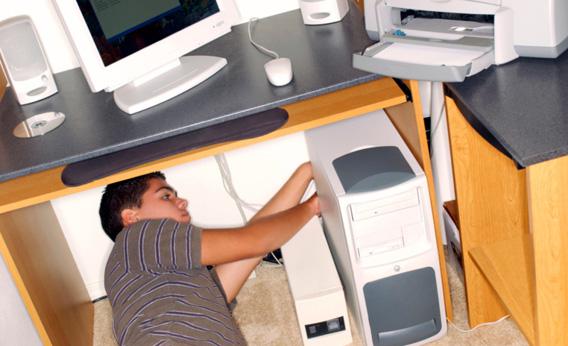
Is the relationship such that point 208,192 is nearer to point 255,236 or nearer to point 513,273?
point 255,236

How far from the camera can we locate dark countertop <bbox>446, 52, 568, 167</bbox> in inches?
55.7

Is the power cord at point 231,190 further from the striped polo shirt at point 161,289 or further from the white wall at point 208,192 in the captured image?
the striped polo shirt at point 161,289

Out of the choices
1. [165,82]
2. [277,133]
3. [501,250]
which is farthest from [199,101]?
[501,250]

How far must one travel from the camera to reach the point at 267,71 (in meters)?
1.92

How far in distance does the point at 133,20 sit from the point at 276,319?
988 mm

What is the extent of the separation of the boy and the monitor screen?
40 cm

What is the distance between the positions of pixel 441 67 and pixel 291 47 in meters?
0.59

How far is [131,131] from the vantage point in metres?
1.87

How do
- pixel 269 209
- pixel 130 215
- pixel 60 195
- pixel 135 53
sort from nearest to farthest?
pixel 60 195
pixel 135 53
pixel 130 215
pixel 269 209

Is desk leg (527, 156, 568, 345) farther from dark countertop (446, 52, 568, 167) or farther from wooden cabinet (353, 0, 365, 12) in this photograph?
wooden cabinet (353, 0, 365, 12)

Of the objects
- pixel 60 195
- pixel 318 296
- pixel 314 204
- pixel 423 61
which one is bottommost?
pixel 318 296

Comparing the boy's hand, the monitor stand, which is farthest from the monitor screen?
the boy's hand

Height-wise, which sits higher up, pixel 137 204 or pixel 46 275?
pixel 137 204

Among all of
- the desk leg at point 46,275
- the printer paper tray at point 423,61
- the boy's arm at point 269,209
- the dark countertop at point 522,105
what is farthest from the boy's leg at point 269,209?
the dark countertop at point 522,105
